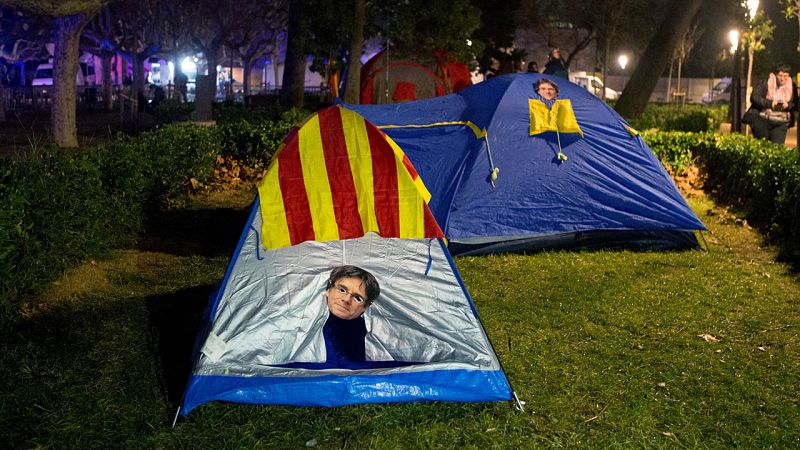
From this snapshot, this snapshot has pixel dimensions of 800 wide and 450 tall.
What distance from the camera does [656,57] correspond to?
1880cm

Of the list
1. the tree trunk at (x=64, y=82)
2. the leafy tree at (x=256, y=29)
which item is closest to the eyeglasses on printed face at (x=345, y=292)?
the tree trunk at (x=64, y=82)

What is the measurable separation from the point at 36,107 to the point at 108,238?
24.9m

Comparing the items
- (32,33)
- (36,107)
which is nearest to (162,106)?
Result: (36,107)

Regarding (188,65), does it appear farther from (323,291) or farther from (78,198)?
(323,291)

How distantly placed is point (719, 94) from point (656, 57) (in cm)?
2711

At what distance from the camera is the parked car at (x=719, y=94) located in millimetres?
40278

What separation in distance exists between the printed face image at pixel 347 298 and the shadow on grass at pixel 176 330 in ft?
3.20

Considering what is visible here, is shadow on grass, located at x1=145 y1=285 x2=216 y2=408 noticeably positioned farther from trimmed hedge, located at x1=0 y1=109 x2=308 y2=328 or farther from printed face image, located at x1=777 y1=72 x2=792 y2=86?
printed face image, located at x1=777 y1=72 x2=792 y2=86

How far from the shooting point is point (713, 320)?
271 inches

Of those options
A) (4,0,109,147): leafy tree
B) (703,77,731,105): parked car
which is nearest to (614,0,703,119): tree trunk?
(4,0,109,147): leafy tree

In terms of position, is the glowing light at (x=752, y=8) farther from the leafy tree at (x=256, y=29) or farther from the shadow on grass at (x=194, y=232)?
the leafy tree at (x=256, y=29)

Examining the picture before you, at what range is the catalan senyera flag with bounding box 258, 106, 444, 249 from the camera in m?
5.28

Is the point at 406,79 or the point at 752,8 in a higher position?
the point at 752,8

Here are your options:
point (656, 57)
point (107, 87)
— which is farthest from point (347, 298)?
point (107, 87)
